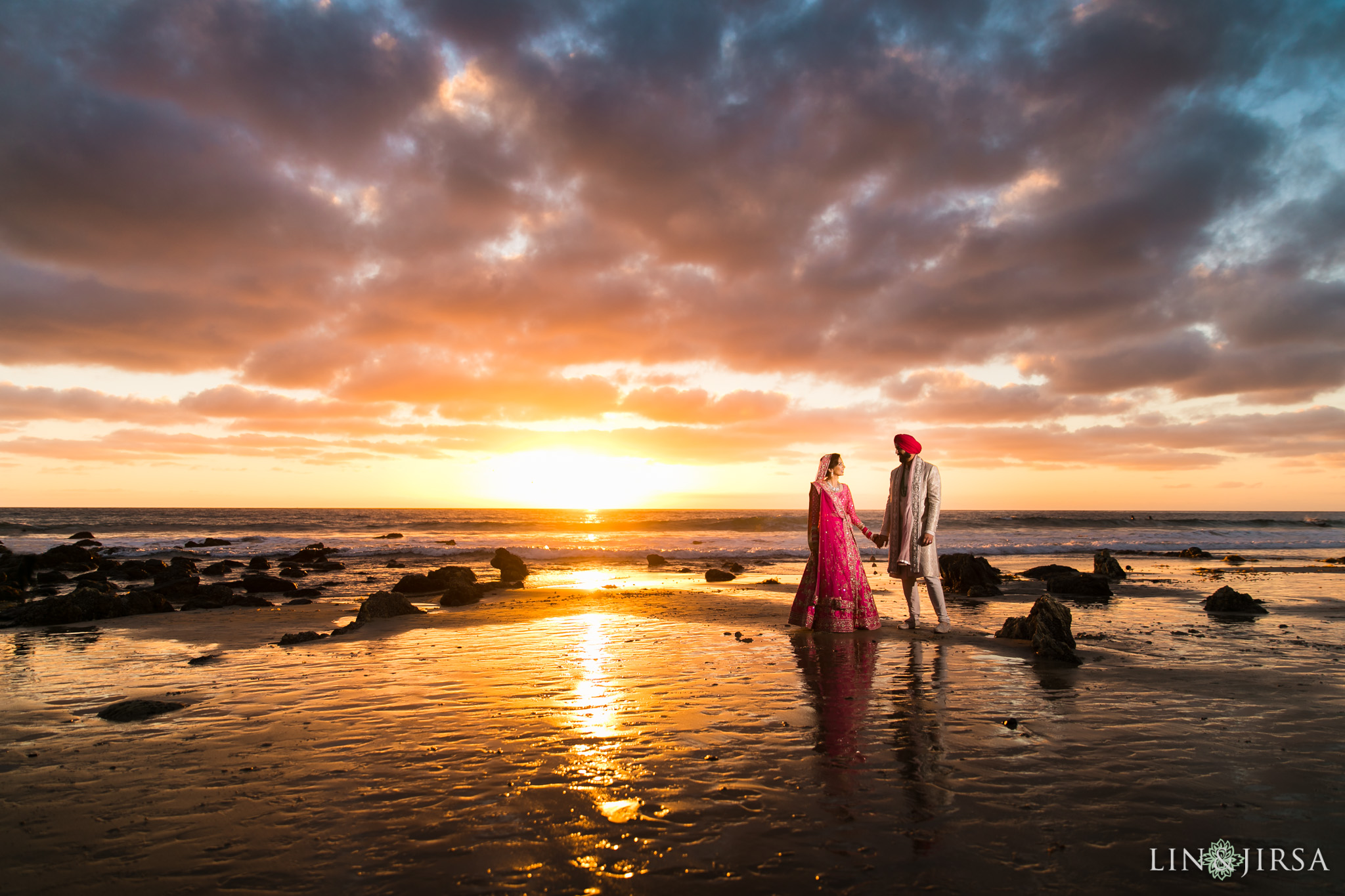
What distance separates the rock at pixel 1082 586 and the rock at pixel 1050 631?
272 inches

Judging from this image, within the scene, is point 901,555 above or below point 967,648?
above

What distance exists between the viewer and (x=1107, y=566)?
18.5 m

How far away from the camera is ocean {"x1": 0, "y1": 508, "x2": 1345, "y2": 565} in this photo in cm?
3247

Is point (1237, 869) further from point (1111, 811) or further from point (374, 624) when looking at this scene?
point (374, 624)

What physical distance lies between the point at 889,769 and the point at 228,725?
521 cm

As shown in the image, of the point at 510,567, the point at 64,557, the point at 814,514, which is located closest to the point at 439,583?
the point at 510,567

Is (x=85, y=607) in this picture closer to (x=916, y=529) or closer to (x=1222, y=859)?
(x=916, y=529)

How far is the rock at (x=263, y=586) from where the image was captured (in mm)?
16812

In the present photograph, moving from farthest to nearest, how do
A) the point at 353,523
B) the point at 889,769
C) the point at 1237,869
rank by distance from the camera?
the point at 353,523 < the point at 889,769 < the point at 1237,869

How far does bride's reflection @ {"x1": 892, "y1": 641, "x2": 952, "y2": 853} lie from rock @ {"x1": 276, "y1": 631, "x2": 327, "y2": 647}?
8223 millimetres

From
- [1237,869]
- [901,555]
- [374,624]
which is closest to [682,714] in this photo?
[1237,869]

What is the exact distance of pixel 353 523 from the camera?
62.6 metres

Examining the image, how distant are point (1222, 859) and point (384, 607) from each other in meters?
11.6

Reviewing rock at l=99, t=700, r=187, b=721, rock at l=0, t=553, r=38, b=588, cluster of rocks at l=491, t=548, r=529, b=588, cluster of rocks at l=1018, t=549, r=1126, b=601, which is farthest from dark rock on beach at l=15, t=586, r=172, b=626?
cluster of rocks at l=1018, t=549, r=1126, b=601
